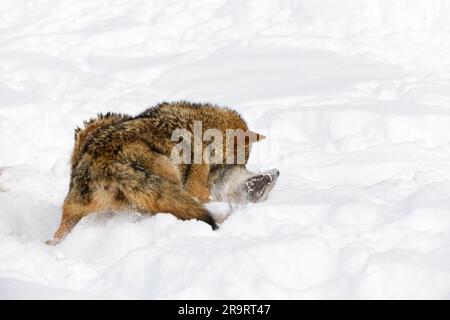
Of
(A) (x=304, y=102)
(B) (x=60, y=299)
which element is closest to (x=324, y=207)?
→ (B) (x=60, y=299)

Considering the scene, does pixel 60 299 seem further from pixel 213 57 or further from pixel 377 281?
pixel 213 57

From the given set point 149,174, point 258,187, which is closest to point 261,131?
point 258,187

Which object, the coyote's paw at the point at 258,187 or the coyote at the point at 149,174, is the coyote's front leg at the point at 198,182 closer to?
the coyote at the point at 149,174

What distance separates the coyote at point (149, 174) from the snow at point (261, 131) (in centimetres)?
17

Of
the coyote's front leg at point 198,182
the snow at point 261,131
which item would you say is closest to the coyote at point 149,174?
the coyote's front leg at point 198,182

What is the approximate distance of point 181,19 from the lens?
12477mm

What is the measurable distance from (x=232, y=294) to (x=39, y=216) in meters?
2.78

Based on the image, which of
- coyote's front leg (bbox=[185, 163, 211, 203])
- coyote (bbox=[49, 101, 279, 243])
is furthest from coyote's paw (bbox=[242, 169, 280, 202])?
coyote's front leg (bbox=[185, 163, 211, 203])

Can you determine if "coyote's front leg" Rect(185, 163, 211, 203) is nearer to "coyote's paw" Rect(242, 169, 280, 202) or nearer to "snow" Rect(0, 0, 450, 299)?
"snow" Rect(0, 0, 450, 299)

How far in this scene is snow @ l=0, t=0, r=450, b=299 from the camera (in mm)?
4203

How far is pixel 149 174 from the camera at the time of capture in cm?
514

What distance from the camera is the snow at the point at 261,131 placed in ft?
13.8

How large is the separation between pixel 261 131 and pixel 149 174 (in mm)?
3533
